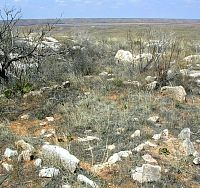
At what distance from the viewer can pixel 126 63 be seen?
590 inches

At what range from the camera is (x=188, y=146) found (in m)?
6.89

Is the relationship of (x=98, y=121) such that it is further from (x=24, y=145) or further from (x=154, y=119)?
(x=24, y=145)

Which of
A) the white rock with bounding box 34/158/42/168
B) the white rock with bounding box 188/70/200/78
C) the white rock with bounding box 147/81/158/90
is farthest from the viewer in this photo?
the white rock with bounding box 188/70/200/78

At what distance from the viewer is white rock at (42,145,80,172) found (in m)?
6.02

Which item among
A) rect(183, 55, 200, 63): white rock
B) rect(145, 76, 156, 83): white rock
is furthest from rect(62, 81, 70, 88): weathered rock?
rect(183, 55, 200, 63): white rock

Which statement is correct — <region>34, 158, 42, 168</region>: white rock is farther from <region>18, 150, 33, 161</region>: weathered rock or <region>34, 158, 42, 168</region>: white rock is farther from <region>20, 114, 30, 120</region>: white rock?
<region>20, 114, 30, 120</region>: white rock

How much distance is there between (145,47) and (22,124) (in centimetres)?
1088

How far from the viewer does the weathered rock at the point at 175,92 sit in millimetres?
10055

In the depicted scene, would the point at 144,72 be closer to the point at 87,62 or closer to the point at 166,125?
the point at 87,62

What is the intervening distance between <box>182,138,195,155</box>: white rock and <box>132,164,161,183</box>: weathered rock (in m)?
1.03

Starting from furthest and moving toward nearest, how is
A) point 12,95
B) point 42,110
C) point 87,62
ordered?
point 87,62, point 12,95, point 42,110

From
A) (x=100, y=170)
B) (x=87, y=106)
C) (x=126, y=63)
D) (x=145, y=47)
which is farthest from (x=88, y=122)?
(x=145, y=47)

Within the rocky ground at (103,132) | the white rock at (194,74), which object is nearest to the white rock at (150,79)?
the rocky ground at (103,132)

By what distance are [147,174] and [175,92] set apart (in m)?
4.69
